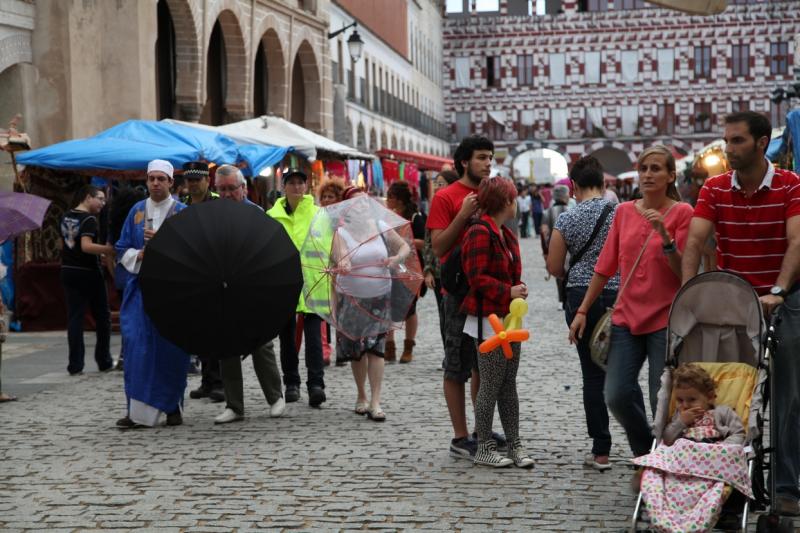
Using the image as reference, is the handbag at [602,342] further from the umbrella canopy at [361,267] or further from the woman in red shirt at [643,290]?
the umbrella canopy at [361,267]

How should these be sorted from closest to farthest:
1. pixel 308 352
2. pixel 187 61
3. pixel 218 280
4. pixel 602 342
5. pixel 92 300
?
pixel 602 342 < pixel 218 280 < pixel 308 352 < pixel 92 300 < pixel 187 61

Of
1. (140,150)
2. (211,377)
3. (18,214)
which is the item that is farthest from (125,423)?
(140,150)

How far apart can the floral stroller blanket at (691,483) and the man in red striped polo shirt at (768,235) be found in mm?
612

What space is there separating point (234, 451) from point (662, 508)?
3493 millimetres

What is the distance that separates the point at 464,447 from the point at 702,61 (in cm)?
7295

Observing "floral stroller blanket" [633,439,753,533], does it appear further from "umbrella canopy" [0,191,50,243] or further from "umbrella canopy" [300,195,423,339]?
"umbrella canopy" [0,191,50,243]

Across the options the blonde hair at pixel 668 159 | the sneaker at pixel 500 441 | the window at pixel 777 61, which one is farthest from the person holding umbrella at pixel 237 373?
the window at pixel 777 61

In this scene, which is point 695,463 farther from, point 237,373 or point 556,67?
point 556,67

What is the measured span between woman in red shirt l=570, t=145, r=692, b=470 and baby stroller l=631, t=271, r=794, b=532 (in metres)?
0.49

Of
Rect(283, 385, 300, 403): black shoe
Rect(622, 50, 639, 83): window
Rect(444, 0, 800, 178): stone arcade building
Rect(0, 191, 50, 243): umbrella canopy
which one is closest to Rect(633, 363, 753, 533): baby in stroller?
Rect(283, 385, 300, 403): black shoe

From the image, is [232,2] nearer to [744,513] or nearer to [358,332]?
[358,332]

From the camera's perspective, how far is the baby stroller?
5.69m

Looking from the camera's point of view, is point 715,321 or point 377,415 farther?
point 377,415

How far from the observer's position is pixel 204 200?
10.0 metres
